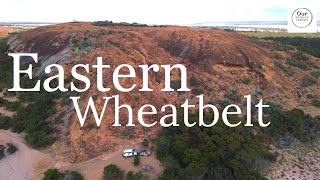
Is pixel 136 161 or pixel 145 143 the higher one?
pixel 145 143

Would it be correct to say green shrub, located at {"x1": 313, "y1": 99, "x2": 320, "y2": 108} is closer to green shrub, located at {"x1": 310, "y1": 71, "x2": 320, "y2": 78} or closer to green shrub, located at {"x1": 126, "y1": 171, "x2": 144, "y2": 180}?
green shrub, located at {"x1": 310, "y1": 71, "x2": 320, "y2": 78}

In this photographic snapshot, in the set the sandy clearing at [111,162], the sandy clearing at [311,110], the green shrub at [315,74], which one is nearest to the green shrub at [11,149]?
the sandy clearing at [111,162]

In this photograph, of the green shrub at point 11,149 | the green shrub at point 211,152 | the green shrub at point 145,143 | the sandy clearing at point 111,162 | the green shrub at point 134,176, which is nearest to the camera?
the green shrub at point 134,176

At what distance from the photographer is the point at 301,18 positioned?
54.0 metres

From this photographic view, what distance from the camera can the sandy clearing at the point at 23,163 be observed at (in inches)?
992

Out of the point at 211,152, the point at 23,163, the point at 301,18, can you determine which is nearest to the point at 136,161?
the point at 211,152

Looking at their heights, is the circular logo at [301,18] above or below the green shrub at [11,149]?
above

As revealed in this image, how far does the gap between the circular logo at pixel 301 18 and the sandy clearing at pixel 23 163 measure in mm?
42205

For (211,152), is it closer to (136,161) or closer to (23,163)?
(136,161)

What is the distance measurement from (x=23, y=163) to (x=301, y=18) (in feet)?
147

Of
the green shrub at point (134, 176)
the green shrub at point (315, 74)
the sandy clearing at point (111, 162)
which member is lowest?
the green shrub at point (134, 176)

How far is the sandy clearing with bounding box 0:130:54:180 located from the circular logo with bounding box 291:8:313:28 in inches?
1662

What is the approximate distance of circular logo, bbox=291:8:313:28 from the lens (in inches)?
2114

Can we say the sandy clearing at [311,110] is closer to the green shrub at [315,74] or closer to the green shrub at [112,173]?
the green shrub at [315,74]
